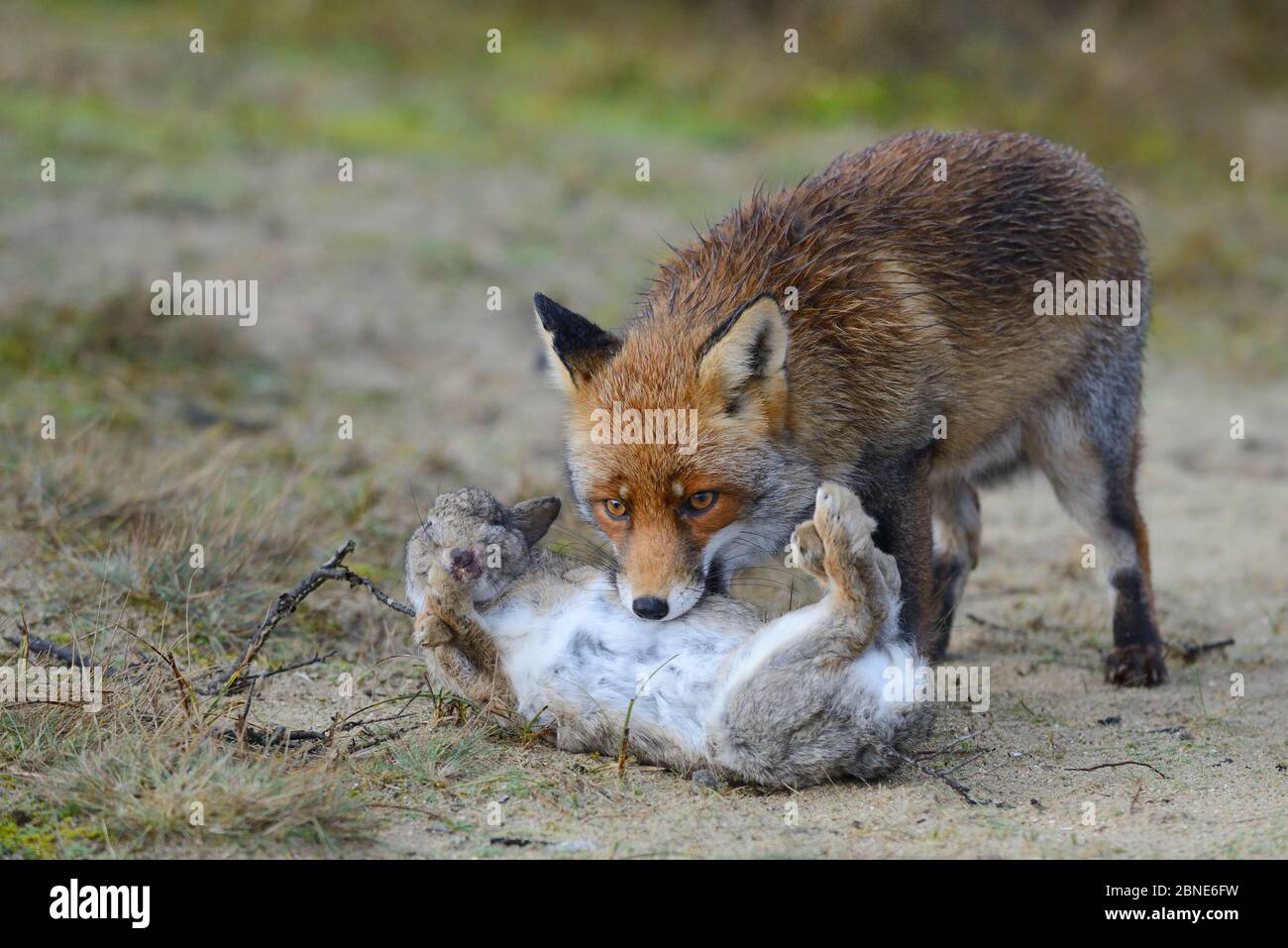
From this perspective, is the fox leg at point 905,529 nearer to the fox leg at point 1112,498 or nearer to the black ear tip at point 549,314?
the fox leg at point 1112,498

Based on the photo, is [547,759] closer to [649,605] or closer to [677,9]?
[649,605]

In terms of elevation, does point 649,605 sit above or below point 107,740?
above

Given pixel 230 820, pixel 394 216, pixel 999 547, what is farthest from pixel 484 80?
pixel 230 820

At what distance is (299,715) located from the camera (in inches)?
207

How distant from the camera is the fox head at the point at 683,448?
4953mm

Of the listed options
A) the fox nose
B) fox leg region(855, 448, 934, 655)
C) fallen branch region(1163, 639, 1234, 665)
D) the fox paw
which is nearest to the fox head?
the fox nose

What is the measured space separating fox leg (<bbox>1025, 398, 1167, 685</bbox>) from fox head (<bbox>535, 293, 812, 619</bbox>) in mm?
1781

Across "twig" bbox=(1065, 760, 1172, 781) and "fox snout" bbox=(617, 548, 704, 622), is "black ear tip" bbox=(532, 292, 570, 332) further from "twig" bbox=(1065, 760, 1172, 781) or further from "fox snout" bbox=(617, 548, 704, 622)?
"twig" bbox=(1065, 760, 1172, 781)

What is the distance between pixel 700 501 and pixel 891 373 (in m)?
1.09

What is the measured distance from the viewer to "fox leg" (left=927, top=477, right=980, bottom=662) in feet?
22.3

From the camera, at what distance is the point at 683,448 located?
5.01 m

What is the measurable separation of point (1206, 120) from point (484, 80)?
28.4ft

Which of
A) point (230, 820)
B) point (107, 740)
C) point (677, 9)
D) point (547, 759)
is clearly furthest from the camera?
point (677, 9)

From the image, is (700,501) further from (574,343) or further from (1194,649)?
(1194,649)
